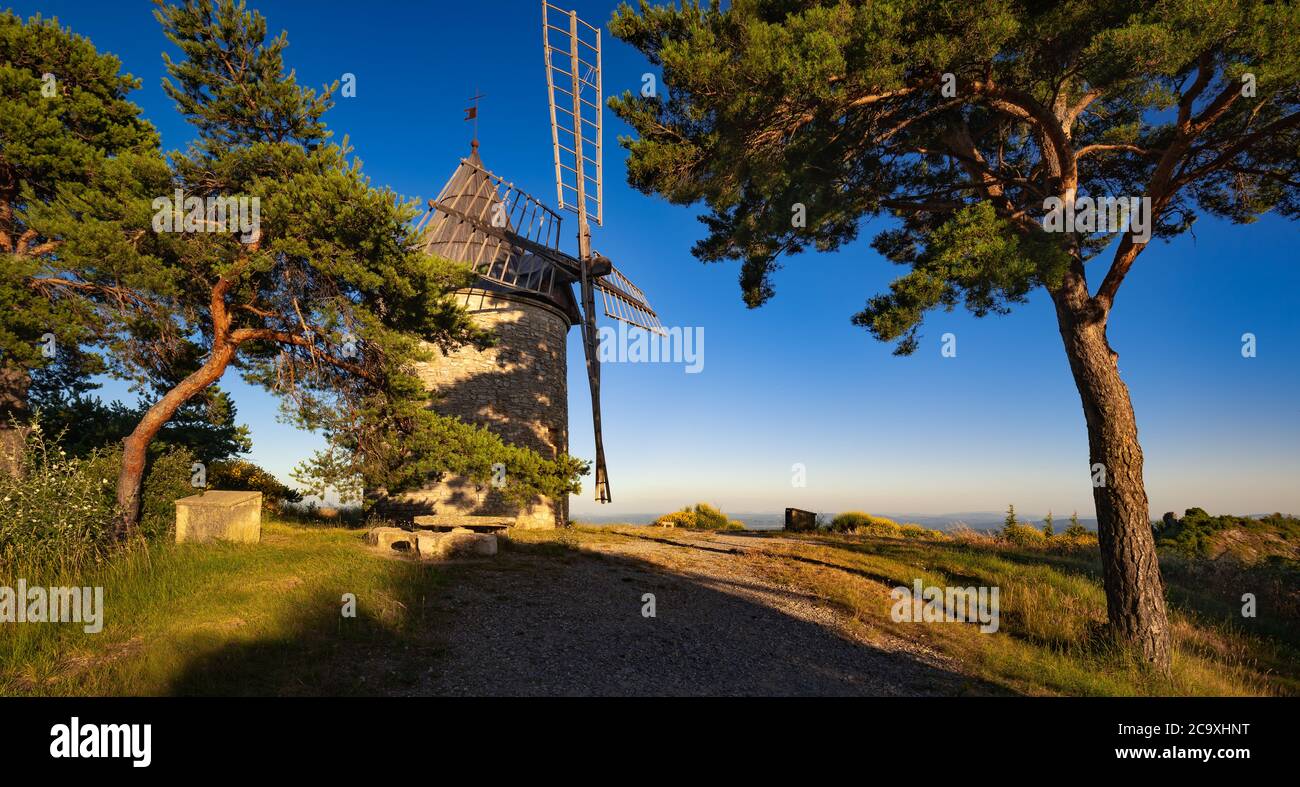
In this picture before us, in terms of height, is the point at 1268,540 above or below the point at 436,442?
below

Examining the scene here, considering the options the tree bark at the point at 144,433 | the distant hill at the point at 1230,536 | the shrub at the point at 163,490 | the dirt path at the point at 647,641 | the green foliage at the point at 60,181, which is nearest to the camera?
the dirt path at the point at 647,641

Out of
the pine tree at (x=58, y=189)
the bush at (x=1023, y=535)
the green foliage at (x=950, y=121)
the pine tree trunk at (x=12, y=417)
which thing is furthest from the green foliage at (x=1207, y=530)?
the pine tree trunk at (x=12, y=417)

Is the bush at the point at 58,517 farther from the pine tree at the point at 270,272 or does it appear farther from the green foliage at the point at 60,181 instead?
the green foliage at the point at 60,181

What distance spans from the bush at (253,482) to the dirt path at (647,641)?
10470 mm

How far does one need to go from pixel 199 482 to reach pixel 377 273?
288 inches

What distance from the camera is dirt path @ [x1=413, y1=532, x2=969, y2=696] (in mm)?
5727

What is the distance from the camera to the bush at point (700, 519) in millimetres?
22822

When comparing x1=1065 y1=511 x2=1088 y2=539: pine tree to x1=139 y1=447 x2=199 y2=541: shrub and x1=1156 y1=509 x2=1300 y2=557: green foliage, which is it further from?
x1=139 y1=447 x2=199 y2=541: shrub

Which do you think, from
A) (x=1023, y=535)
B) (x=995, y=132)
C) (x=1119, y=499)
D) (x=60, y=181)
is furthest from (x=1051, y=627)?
(x=60, y=181)

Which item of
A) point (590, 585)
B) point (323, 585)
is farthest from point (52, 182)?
point (590, 585)

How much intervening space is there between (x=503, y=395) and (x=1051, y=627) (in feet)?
49.1

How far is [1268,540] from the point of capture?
17062 millimetres

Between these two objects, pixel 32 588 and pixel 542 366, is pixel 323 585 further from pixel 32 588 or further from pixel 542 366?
pixel 542 366

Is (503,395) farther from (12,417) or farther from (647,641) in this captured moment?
(647,641)
